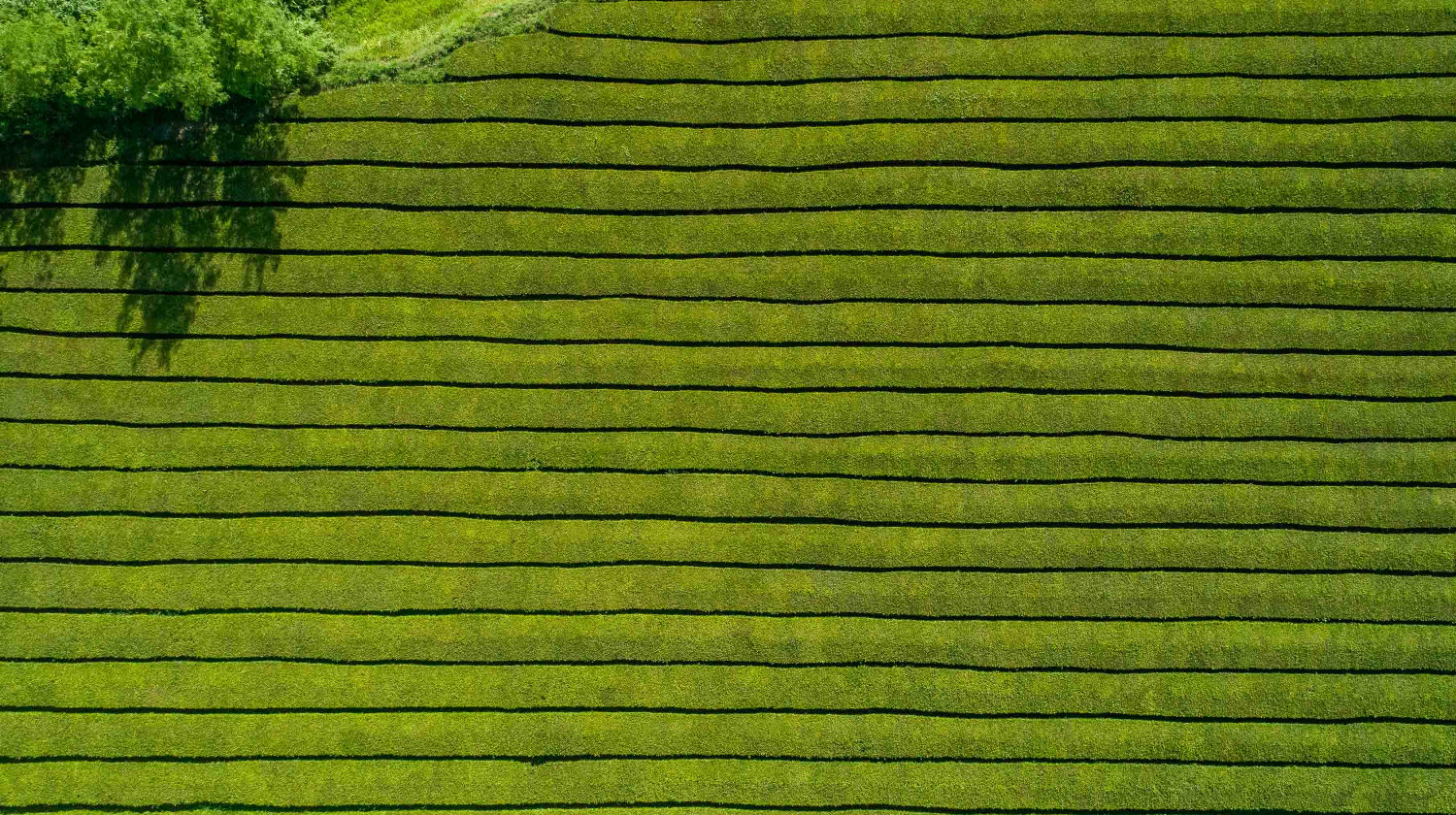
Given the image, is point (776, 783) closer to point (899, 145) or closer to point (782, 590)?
point (782, 590)

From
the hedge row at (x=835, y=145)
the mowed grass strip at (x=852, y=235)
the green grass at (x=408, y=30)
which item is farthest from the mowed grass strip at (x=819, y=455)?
the green grass at (x=408, y=30)

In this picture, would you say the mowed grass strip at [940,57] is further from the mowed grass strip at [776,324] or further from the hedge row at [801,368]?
the hedge row at [801,368]

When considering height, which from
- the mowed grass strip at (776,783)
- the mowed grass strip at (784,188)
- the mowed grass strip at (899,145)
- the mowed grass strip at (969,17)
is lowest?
the mowed grass strip at (776,783)

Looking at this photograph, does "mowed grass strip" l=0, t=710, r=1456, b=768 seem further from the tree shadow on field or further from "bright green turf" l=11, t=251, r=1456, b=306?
"bright green turf" l=11, t=251, r=1456, b=306

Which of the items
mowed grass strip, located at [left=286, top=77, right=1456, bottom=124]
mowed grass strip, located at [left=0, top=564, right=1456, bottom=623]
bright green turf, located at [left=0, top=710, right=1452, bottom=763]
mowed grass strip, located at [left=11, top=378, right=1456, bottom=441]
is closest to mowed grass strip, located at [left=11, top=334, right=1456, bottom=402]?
mowed grass strip, located at [left=11, top=378, right=1456, bottom=441]

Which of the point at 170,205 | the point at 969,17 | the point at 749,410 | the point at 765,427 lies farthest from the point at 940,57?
the point at 170,205

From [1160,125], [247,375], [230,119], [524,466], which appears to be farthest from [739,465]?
[230,119]

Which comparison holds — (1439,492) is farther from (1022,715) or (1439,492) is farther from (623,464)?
(623,464)
